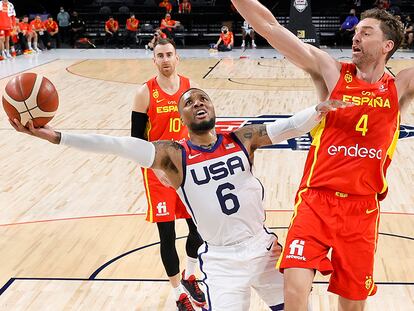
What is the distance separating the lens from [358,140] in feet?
13.3

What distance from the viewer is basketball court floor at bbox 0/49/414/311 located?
5.64 meters

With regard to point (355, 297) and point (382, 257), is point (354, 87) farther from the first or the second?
point (382, 257)

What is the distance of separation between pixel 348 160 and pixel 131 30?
25609 millimetres

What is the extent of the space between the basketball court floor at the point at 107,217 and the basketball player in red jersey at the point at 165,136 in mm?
298

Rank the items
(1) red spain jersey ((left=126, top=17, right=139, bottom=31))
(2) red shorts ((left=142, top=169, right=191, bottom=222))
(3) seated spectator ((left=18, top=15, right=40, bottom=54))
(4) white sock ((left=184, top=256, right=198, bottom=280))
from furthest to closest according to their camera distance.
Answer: (1) red spain jersey ((left=126, top=17, right=139, bottom=31)), (3) seated spectator ((left=18, top=15, right=40, bottom=54)), (4) white sock ((left=184, top=256, right=198, bottom=280)), (2) red shorts ((left=142, top=169, right=191, bottom=222))

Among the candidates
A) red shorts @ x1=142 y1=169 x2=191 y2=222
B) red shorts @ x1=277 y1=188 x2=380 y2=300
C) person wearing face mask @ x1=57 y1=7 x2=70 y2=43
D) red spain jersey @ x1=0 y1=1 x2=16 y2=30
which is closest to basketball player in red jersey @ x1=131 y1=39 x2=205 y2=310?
red shorts @ x1=142 y1=169 x2=191 y2=222

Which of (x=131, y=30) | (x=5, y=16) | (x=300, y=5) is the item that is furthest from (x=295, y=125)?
(x=131, y=30)

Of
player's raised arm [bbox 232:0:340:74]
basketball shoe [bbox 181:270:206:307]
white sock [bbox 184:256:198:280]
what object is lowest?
basketball shoe [bbox 181:270:206:307]

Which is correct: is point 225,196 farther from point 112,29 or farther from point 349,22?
point 112,29

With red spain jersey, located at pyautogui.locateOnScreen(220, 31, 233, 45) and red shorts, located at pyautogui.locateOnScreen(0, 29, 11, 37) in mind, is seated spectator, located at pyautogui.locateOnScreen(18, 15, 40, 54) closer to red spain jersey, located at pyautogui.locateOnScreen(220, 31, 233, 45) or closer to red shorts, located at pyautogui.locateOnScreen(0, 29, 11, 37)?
red shorts, located at pyautogui.locateOnScreen(0, 29, 11, 37)

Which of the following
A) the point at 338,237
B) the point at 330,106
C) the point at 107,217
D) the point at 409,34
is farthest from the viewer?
the point at 409,34

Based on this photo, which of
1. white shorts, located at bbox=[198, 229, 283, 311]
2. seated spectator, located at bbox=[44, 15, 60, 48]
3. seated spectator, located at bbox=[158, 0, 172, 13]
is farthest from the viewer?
seated spectator, located at bbox=[158, 0, 172, 13]

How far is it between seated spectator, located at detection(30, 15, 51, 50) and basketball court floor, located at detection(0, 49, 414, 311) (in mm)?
13330

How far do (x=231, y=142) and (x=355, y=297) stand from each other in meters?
1.25
